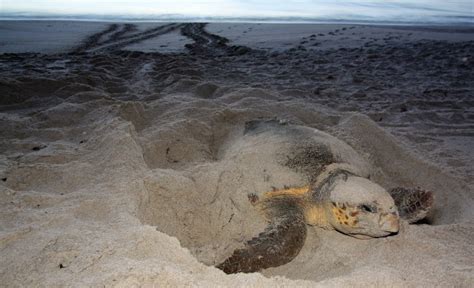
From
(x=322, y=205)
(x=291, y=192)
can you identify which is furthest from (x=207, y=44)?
(x=322, y=205)

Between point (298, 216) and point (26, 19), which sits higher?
point (26, 19)

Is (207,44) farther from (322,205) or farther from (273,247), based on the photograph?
(273,247)

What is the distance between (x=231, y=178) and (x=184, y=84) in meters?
2.59

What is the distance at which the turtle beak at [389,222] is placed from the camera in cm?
166

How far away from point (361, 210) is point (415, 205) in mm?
449

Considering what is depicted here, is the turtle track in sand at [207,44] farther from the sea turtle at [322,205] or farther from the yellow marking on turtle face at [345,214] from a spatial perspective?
the yellow marking on turtle face at [345,214]

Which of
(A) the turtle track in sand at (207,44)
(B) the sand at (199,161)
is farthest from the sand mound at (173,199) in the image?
(A) the turtle track in sand at (207,44)

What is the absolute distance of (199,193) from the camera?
84.1 inches

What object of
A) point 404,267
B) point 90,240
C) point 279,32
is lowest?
point 404,267

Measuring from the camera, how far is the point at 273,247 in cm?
171

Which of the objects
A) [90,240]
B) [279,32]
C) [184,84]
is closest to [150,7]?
[279,32]

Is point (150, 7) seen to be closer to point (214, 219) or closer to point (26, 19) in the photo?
point (26, 19)

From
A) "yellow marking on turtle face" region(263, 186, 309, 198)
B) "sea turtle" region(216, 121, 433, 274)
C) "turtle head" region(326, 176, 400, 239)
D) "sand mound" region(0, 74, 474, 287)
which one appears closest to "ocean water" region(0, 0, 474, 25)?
"sand mound" region(0, 74, 474, 287)

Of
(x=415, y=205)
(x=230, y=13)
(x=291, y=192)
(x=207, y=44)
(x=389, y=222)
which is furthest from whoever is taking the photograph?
(x=230, y=13)
